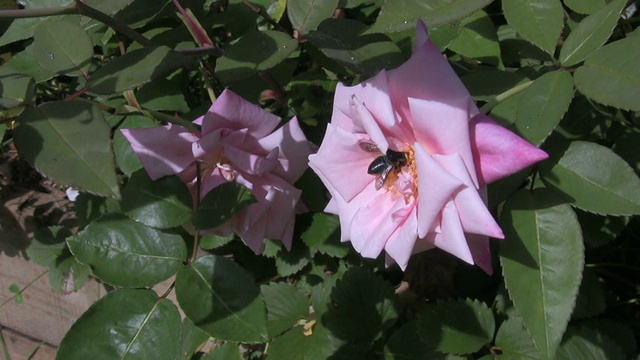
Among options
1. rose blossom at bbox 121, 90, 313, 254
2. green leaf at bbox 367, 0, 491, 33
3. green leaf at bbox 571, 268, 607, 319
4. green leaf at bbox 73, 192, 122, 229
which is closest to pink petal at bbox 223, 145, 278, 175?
rose blossom at bbox 121, 90, 313, 254

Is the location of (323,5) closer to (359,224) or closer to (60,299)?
(359,224)

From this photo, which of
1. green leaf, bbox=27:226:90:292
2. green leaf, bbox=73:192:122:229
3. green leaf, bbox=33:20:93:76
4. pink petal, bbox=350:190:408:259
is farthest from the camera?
green leaf, bbox=27:226:90:292

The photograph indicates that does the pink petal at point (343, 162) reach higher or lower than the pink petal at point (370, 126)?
lower

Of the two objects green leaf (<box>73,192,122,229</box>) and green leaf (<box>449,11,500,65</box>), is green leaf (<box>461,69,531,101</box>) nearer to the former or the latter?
green leaf (<box>449,11,500,65</box>)

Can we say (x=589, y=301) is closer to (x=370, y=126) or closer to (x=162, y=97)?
(x=370, y=126)

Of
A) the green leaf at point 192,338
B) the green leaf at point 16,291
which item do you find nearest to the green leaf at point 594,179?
the green leaf at point 192,338

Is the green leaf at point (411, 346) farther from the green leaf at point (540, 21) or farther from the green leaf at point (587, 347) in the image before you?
the green leaf at point (540, 21)

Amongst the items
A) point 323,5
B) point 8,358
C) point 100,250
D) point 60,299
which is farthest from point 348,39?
point 8,358
